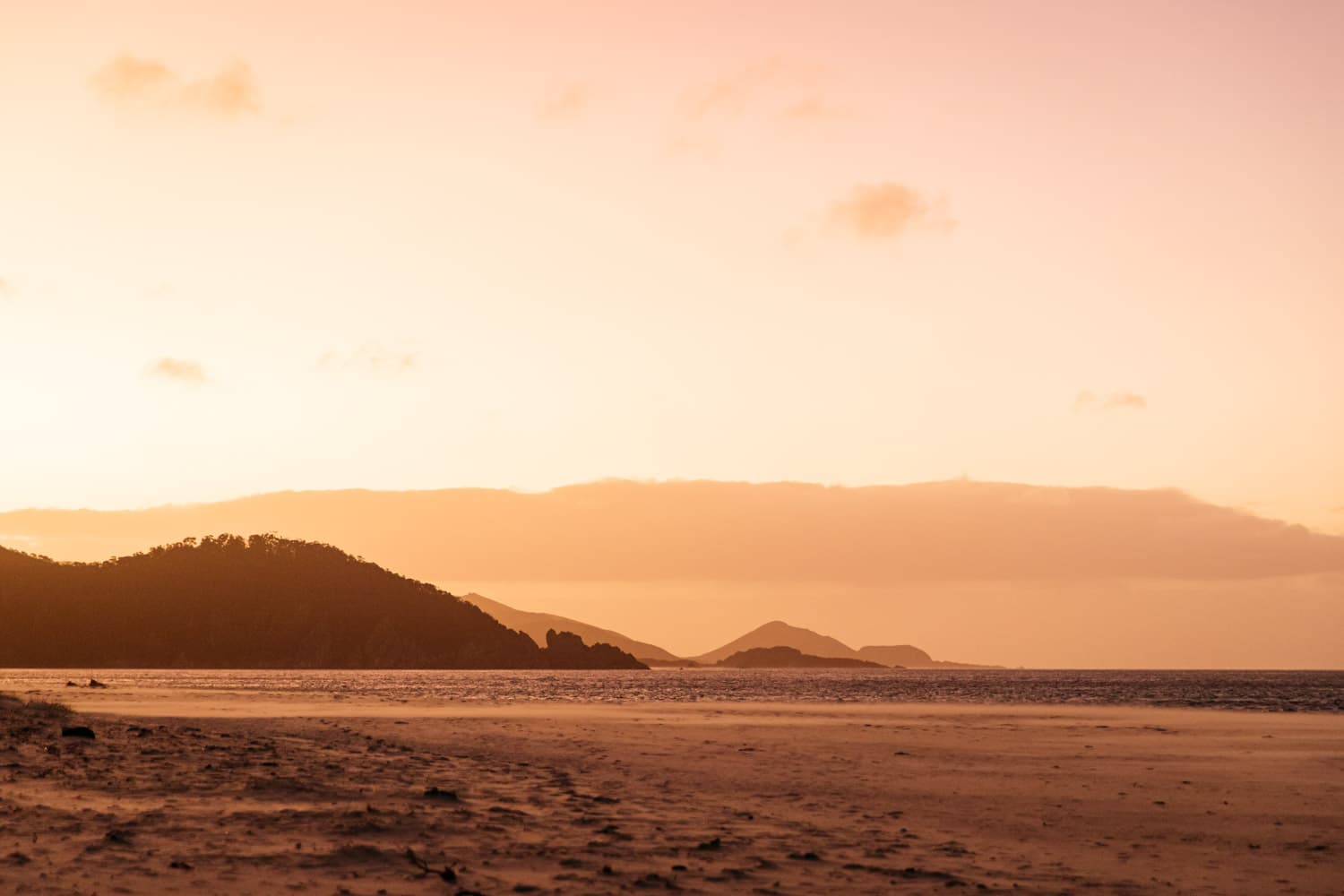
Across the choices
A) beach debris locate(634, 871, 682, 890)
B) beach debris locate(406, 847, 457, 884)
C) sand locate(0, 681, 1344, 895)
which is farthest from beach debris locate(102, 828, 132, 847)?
beach debris locate(634, 871, 682, 890)

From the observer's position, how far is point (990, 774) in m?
29.9

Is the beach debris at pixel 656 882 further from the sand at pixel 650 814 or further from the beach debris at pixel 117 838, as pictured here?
the beach debris at pixel 117 838

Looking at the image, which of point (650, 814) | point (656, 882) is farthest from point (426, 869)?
point (650, 814)

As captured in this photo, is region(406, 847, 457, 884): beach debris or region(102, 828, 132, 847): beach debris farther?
region(102, 828, 132, 847): beach debris

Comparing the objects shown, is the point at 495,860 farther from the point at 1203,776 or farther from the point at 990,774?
the point at 1203,776

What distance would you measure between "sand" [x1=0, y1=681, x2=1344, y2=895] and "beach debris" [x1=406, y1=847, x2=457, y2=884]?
6 cm

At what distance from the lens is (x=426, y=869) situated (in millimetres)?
15352

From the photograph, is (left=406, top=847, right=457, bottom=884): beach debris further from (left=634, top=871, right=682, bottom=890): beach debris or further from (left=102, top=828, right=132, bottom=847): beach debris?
(left=102, top=828, right=132, bottom=847): beach debris

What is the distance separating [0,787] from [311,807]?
5759 millimetres

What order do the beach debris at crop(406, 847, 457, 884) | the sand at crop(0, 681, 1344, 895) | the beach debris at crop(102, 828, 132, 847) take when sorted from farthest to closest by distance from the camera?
the beach debris at crop(102, 828, 132, 847) → the sand at crop(0, 681, 1344, 895) → the beach debris at crop(406, 847, 457, 884)

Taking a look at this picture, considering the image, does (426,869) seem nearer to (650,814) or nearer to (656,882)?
(656,882)

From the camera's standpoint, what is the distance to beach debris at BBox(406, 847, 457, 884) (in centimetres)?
1484

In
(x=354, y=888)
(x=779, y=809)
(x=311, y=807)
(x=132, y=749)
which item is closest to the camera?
(x=354, y=888)

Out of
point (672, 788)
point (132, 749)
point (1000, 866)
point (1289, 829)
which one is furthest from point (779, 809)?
point (132, 749)
